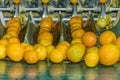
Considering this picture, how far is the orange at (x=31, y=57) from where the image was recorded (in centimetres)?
191

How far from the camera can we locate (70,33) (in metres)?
2.36

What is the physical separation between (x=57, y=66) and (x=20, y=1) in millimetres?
994

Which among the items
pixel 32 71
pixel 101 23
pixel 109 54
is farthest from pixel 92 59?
pixel 101 23

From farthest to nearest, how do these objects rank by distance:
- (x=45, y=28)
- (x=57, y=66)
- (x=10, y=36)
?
(x=45, y=28) < (x=10, y=36) < (x=57, y=66)

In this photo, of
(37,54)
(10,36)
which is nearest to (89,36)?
(37,54)

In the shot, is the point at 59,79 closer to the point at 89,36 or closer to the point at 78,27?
the point at 89,36

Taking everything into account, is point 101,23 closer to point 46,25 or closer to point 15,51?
point 46,25

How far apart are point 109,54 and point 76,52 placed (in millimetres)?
166

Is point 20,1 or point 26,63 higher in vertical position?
point 20,1

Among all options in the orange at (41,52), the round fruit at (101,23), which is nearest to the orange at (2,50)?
the orange at (41,52)

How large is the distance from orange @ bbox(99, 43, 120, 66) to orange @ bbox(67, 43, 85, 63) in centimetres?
10

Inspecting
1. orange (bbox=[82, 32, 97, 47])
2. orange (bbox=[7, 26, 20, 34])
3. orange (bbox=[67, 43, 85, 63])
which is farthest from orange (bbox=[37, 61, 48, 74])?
orange (bbox=[7, 26, 20, 34])

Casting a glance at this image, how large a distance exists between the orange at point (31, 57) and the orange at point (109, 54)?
327 millimetres

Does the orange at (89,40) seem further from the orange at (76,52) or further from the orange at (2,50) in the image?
the orange at (2,50)
